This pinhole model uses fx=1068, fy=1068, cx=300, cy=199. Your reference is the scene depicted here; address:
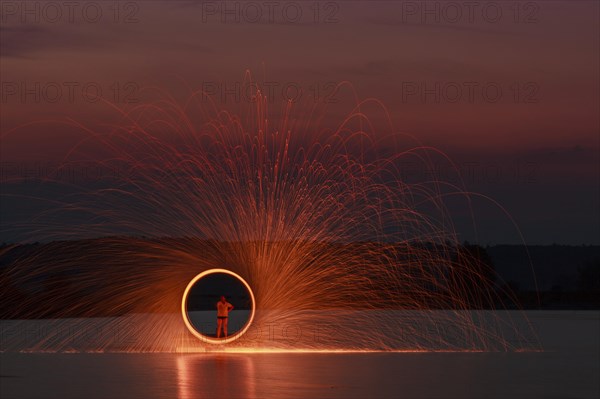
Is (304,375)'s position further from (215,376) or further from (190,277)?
(190,277)

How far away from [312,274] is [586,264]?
9836 centimetres

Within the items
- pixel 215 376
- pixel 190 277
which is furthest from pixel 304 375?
pixel 190 277

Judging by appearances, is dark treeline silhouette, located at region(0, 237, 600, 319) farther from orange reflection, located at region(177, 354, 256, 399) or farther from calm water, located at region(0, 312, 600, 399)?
orange reflection, located at region(177, 354, 256, 399)

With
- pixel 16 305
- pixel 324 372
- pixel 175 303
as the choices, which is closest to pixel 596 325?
pixel 175 303

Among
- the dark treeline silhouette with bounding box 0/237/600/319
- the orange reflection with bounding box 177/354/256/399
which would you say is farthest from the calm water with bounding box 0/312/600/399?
the dark treeline silhouette with bounding box 0/237/600/319

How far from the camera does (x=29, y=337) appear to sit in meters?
33.5

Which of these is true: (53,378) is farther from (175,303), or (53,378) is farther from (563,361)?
(563,361)

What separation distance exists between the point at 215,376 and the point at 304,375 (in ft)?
5.75

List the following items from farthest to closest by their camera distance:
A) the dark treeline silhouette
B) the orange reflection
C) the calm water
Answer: the dark treeline silhouette → the calm water → the orange reflection

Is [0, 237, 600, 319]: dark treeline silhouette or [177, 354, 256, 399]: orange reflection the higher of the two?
[177, 354, 256, 399]: orange reflection

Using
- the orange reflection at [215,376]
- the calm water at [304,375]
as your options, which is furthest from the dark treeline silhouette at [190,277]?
the orange reflection at [215,376]

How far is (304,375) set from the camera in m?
21.0

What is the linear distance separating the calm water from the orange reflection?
0.02m

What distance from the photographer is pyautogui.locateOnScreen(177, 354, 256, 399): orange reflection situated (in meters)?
17.9
